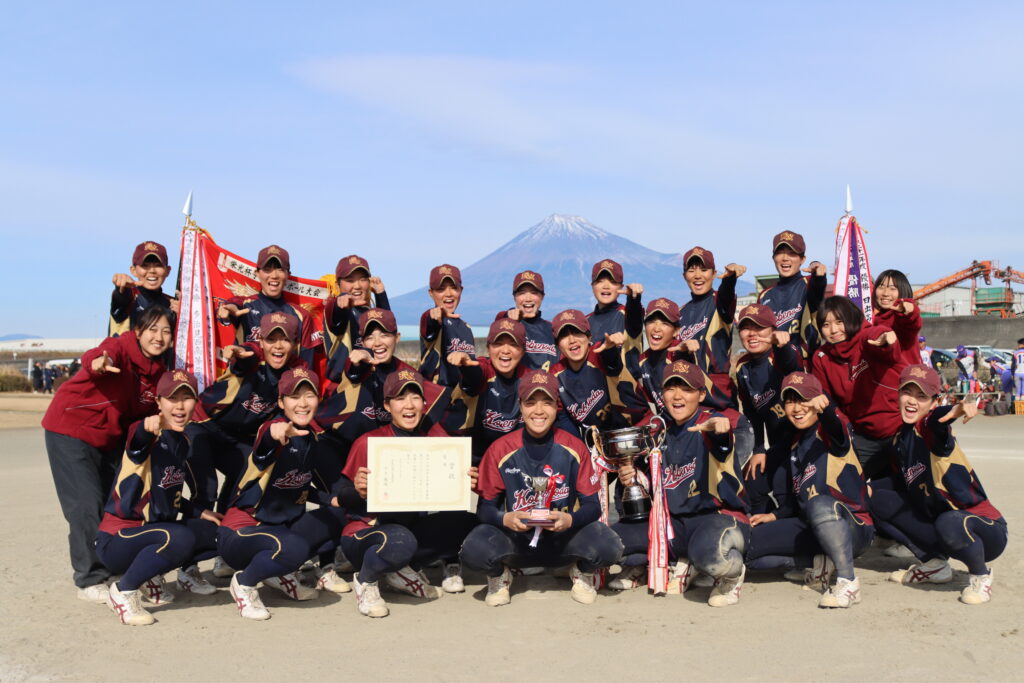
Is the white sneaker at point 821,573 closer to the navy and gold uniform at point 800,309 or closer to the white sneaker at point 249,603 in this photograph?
the navy and gold uniform at point 800,309

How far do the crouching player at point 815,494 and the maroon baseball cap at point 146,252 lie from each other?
16.1ft

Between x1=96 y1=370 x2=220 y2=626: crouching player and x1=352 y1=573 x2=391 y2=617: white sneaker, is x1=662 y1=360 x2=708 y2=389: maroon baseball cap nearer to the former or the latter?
x1=352 y1=573 x2=391 y2=617: white sneaker

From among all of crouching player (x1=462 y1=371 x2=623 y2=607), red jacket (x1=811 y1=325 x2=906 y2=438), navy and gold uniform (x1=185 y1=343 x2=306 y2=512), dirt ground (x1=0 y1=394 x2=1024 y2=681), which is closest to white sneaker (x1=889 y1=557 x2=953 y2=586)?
dirt ground (x1=0 y1=394 x2=1024 y2=681)

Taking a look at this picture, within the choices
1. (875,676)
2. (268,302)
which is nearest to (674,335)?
(875,676)

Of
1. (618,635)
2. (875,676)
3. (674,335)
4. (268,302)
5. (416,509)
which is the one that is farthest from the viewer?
(268,302)

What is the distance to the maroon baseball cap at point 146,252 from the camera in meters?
6.85

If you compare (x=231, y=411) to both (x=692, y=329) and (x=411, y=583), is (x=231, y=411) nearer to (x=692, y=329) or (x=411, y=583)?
(x=411, y=583)

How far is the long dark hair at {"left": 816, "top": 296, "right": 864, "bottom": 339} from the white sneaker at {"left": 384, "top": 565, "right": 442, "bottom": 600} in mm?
3476

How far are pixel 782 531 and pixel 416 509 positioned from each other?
2.52 m

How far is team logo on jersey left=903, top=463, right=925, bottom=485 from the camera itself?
5820mm

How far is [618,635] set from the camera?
16.1 ft

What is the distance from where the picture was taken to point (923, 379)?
5574 mm

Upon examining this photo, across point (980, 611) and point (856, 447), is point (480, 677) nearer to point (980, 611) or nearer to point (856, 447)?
point (980, 611)

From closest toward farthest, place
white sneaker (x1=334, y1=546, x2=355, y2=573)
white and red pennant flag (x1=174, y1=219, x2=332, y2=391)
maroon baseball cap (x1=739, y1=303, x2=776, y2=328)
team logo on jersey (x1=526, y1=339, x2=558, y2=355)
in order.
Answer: maroon baseball cap (x1=739, y1=303, x2=776, y2=328)
white sneaker (x1=334, y1=546, x2=355, y2=573)
team logo on jersey (x1=526, y1=339, x2=558, y2=355)
white and red pennant flag (x1=174, y1=219, x2=332, y2=391)
